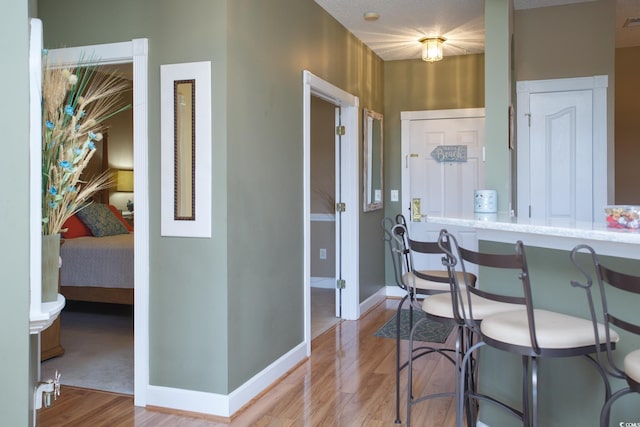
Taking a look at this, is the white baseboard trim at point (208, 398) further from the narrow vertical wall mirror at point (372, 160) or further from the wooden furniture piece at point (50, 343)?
the narrow vertical wall mirror at point (372, 160)

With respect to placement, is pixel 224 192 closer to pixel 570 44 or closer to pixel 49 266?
pixel 49 266

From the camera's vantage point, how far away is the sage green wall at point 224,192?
2.87m

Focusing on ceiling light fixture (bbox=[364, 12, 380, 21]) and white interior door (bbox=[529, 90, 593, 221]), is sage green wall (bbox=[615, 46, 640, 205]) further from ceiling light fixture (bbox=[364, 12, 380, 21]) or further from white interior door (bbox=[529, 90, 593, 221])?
ceiling light fixture (bbox=[364, 12, 380, 21])

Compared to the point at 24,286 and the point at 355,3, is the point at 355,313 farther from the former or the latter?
the point at 24,286

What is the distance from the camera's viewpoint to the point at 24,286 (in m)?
1.46

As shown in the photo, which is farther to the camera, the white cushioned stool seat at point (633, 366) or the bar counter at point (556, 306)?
the bar counter at point (556, 306)

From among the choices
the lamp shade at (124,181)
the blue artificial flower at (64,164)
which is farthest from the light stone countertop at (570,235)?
the lamp shade at (124,181)

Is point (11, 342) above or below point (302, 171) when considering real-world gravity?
below

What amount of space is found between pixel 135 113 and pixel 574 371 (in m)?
2.57

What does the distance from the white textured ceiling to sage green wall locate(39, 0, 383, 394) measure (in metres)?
1.02

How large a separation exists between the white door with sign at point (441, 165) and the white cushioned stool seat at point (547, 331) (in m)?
3.78

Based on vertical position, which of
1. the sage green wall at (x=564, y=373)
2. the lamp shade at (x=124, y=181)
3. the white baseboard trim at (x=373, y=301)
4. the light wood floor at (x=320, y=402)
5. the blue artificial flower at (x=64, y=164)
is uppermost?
the lamp shade at (x=124, y=181)

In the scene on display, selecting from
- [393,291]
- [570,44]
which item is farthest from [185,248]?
[393,291]

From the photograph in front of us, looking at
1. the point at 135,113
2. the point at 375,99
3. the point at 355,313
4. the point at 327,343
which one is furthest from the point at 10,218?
the point at 375,99
